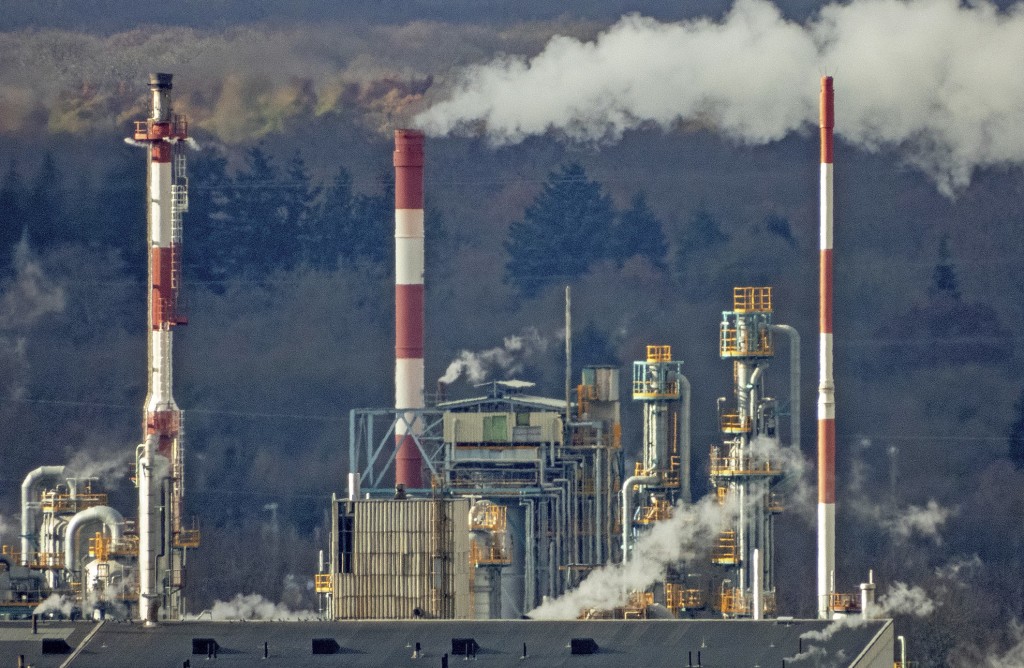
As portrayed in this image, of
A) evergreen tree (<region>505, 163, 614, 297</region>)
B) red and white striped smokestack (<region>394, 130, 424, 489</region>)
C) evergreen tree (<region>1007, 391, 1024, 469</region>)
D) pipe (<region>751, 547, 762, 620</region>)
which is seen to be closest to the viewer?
pipe (<region>751, 547, 762, 620</region>)

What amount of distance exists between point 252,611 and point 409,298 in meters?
10.7

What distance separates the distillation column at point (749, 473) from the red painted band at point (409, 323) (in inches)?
464

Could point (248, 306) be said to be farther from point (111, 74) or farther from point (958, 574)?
point (958, 574)

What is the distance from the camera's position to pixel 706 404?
10638 centimetres

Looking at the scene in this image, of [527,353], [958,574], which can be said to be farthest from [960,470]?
[527,353]

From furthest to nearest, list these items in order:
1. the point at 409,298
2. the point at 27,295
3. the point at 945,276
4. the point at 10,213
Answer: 1. the point at 10,213
2. the point at 27,295
3. the point at 945,276
4. the point at 409,298

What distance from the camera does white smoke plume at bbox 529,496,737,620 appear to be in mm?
74625

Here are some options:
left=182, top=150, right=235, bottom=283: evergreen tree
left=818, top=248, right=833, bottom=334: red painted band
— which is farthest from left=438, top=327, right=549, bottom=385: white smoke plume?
left=818, top=248, right=833, bottom=334: red painted band

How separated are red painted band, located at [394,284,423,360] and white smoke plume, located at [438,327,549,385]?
70.1ft

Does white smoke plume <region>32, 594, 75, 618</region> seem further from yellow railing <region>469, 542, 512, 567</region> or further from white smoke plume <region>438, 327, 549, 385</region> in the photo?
white smoke plume <region>438, 327, 549, 385</region>

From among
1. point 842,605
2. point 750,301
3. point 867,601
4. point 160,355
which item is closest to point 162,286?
point 160,355

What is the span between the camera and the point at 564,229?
11362cm

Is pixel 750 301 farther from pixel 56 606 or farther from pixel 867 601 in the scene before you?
pixel 867 601

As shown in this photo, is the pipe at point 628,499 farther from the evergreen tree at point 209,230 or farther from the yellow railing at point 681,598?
the evergreen tree at point 209,230
